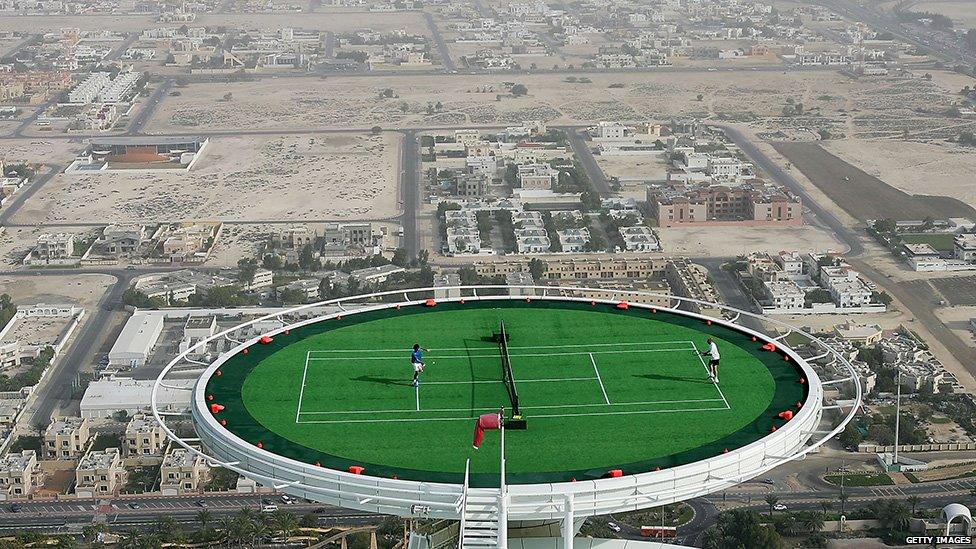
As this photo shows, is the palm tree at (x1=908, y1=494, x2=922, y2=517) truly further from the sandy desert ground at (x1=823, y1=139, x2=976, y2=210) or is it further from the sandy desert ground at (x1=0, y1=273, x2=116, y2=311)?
the sandy desert ground at (x1=823, y1=139, x2=976, y2=210)

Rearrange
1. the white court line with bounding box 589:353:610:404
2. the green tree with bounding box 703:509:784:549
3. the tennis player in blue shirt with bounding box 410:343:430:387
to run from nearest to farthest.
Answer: the white court line with bounding box 589:353:610:404, the tennis player in blue shirt with bounding box 410:343:430:387, the green tree with bounding box 703:509:784:549

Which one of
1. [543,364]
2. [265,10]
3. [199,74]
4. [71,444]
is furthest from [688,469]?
[265,10]

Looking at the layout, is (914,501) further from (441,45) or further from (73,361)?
(441,45)

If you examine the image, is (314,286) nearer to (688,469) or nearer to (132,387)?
(132,387)

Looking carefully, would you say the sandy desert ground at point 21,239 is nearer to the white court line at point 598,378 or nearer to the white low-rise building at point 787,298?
the white low-rise building at point 787,298

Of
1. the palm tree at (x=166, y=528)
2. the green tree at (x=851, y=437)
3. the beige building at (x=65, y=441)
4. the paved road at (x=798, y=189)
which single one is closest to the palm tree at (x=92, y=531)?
the palm tree at (x=166, y=528)

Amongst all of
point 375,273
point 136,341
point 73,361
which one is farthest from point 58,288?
point 375,273

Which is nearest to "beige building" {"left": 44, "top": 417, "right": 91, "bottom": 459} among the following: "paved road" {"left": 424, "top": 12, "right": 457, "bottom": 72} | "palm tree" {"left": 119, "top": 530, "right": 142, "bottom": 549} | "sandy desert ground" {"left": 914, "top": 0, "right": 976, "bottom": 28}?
"palm tree" {"left": 119, "top": 530, "right": 142, "bottom": 549}
